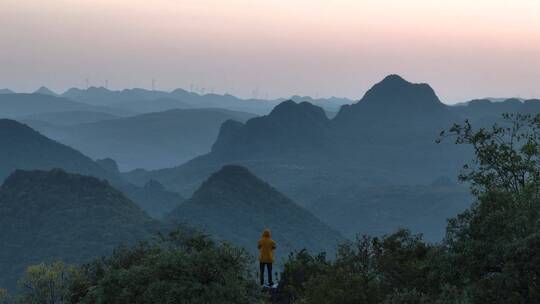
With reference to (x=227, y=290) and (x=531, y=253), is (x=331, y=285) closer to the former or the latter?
(x=227, y=290)

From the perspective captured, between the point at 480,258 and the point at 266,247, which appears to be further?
the point at 266,247

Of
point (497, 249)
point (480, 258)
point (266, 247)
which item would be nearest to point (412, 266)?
point (266, 247)

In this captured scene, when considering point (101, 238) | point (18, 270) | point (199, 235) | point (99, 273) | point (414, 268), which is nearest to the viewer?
point (199, 235)

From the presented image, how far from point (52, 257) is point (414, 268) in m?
160

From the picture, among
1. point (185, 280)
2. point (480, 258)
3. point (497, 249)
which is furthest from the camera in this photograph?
point (185, 280)

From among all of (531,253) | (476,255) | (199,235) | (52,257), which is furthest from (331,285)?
(52,257)

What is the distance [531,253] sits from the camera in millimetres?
24547

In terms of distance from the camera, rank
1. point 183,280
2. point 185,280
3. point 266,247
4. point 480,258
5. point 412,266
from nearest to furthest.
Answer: point 480,258, point 183,280, point 185,280, point 266,247, point 412,266

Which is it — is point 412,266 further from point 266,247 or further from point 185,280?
point 185,280

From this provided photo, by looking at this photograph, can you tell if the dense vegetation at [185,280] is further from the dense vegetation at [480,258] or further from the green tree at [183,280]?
the dense vegetation at [480,258]

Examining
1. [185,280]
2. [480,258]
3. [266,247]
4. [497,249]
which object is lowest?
[185,280]

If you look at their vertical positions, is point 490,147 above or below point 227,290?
above

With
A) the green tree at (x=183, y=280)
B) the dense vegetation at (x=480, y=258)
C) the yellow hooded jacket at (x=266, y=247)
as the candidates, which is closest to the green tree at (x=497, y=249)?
the dense vegetation at (x=480, y=258)

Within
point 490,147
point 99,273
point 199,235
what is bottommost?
point 99,273
